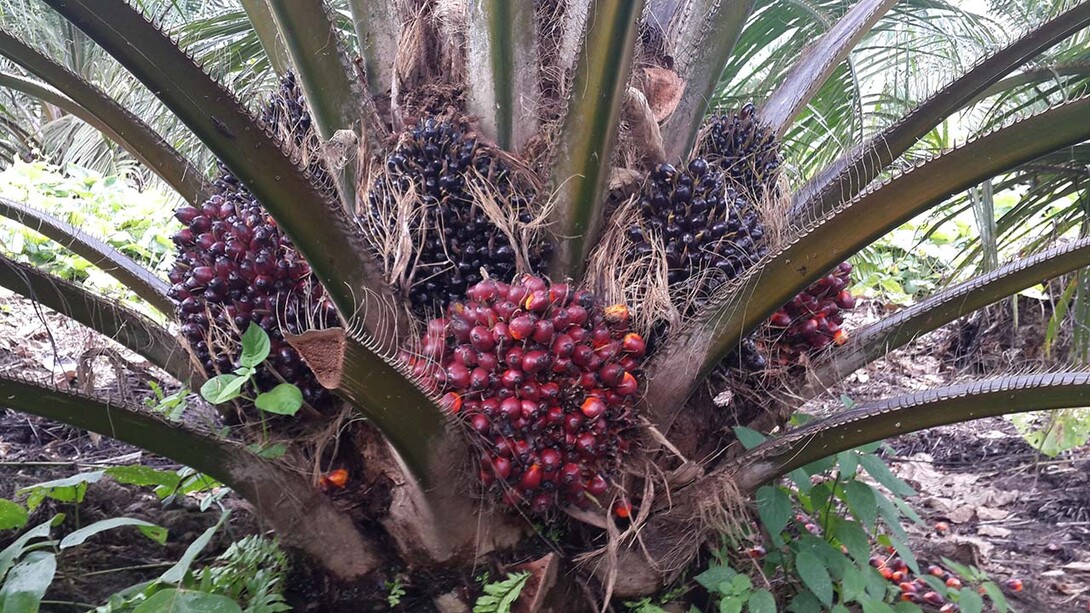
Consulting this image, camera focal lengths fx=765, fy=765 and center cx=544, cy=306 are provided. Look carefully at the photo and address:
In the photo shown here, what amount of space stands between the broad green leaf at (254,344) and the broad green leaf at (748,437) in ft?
3.04

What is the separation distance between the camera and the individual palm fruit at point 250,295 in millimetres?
1481

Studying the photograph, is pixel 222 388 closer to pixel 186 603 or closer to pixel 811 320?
pixel 186 603

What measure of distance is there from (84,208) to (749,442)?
11.7 ft

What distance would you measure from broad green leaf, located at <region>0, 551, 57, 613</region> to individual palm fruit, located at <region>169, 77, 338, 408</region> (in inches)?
17.5

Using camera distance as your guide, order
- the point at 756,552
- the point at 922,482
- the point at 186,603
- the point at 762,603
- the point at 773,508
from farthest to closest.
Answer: the point at 922,482
the point at 756,552
the point at 773,508
the point at 762,603
the point at 186,603

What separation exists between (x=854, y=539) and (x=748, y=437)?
14.8 inches

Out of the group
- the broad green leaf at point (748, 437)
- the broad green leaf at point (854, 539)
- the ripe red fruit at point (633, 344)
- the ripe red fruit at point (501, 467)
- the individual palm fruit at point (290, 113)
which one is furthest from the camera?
the individual palm fruit at point (290, 113)

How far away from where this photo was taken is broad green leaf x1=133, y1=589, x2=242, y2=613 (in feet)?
4.05

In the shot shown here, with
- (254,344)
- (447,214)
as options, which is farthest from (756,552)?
(254,344)

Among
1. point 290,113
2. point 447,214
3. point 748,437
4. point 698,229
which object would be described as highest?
point 290,113

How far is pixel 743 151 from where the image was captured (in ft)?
5.88

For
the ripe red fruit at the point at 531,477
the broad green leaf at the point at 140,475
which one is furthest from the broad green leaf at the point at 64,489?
the ripe red fruit at the point at 531,477

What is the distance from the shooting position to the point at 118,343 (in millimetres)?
1588

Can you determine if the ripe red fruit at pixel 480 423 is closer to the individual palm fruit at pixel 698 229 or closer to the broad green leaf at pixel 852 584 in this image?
the individual palm fruit at pixel 698 229
